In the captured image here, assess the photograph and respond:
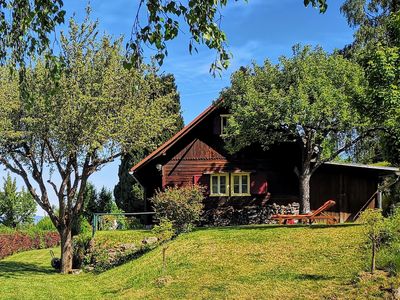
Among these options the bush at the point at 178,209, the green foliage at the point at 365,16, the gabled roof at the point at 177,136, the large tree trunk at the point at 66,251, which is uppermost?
the green foliage at the point at 365,16

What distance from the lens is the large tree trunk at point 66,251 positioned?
73.3 feet

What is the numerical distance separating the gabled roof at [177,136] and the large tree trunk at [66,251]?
439cm

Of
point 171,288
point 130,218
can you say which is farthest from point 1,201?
point 171,288

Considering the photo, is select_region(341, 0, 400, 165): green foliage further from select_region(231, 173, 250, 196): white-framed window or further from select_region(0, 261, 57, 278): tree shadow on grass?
select_region(0, 261, 57, 278): tree shadow on grass

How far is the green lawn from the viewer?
37.2ft

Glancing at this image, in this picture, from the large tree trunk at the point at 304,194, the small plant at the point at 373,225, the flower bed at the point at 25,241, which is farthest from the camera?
the flower bed at the point at 25,241

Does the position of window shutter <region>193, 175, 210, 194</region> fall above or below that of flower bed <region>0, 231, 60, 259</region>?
above

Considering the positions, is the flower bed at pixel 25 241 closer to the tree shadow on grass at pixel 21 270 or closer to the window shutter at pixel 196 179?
the tree shadow on grass at pixel 21 270

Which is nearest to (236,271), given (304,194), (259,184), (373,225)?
(373,225)

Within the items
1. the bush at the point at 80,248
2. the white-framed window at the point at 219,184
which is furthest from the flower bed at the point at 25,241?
the white-framed window at the point at 219,184

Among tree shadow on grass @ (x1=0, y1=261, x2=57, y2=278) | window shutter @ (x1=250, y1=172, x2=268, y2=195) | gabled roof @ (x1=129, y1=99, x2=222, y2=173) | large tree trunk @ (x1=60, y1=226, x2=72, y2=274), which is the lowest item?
tree shadow on grass @ (x1=0, y1=261, x2=57, y2=278)

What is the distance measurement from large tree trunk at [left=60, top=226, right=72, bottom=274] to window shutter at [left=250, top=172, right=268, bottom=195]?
9.61 metres

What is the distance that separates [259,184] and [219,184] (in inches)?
86.5

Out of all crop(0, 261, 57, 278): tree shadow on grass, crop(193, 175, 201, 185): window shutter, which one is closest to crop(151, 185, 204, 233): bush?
crop(193, 175, 201, 185): window shutter
